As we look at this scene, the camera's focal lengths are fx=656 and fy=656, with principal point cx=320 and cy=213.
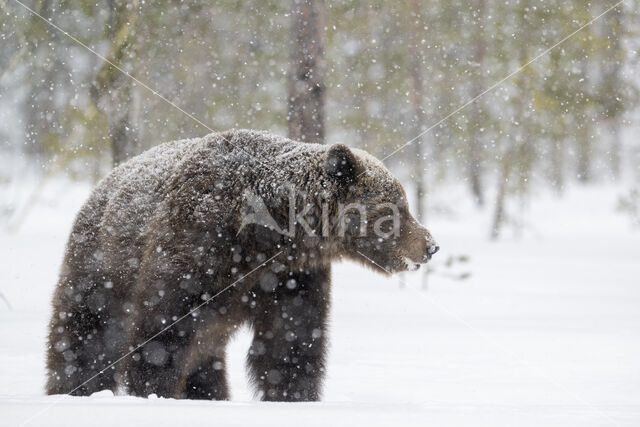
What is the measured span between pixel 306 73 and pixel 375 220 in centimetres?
310

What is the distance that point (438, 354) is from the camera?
6.00 meters

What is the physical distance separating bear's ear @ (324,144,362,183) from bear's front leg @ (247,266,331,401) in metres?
0.62

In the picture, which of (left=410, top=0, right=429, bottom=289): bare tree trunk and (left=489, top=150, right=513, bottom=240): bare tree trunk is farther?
(left=489, top=150, right=513, bottom=240): bare tree trunk

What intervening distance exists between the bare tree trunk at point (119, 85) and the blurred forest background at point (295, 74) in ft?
0.07

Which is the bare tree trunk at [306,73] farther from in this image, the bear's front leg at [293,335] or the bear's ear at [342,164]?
the bear's front leg at [293,335]

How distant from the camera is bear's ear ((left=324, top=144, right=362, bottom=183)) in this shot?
411 centimetres

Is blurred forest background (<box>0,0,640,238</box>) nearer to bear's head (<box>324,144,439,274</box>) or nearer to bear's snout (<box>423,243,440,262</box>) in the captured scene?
bear's head (<box>324,144,439,274</box>)

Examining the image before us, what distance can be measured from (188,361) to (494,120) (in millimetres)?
10906

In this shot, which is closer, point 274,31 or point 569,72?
point 274,31

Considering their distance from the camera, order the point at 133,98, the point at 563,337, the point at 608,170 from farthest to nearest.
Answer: the point at 608,170 < the point at 133,98 < the point at 563,337

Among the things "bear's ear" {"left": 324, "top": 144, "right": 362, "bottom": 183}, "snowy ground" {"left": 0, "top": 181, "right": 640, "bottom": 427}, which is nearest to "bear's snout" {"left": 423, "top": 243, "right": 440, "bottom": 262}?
"bear's ear" {"left": 324, "top": 144, "right": 362, "bottom": 183}

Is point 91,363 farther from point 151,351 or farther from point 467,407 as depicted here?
point 467,407

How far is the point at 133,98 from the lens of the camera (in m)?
8.91

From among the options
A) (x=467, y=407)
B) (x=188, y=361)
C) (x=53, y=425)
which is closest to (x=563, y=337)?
(x=467, y=407)
